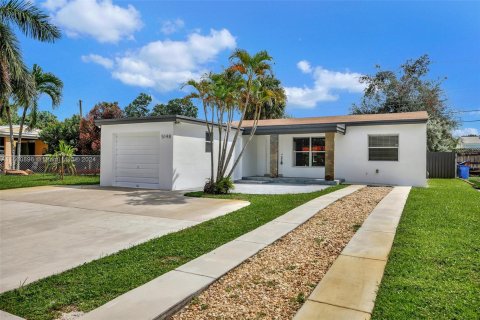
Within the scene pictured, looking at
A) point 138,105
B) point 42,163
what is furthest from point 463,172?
point 138,105

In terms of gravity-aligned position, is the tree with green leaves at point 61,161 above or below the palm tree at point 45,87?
below

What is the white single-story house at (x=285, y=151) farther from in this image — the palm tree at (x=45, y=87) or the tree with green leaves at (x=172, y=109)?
the tree with green leaves at (x=172, y=109)

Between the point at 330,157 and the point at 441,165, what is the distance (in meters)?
9.40

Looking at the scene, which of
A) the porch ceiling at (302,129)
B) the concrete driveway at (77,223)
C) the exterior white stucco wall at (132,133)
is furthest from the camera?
the porch ceiling at (302,129)

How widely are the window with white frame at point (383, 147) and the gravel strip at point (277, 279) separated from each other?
9.02 m

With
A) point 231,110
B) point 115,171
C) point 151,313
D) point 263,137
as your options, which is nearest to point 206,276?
point 151,313

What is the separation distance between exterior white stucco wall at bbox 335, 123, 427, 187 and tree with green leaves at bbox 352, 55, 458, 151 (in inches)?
518

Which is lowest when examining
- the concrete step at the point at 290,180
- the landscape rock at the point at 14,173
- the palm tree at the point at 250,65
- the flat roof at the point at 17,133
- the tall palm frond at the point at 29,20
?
the concrete step at the point at 290,180

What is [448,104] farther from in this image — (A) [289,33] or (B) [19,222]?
(B) [19,222]

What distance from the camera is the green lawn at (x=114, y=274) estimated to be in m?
3.01

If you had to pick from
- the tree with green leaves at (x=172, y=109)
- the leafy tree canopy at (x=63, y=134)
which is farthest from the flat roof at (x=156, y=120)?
the tree with green leaves at (x=172, y=109)

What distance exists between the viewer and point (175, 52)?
16.4 metres

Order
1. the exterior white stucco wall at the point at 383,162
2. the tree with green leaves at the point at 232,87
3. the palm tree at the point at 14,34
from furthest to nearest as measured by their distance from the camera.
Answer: the exterior white stucco wall at the point at 383,162 → the palm tree at the point at 14,34 → the tree with green leaves at the point at 232,87

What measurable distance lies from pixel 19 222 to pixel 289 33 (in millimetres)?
12184
